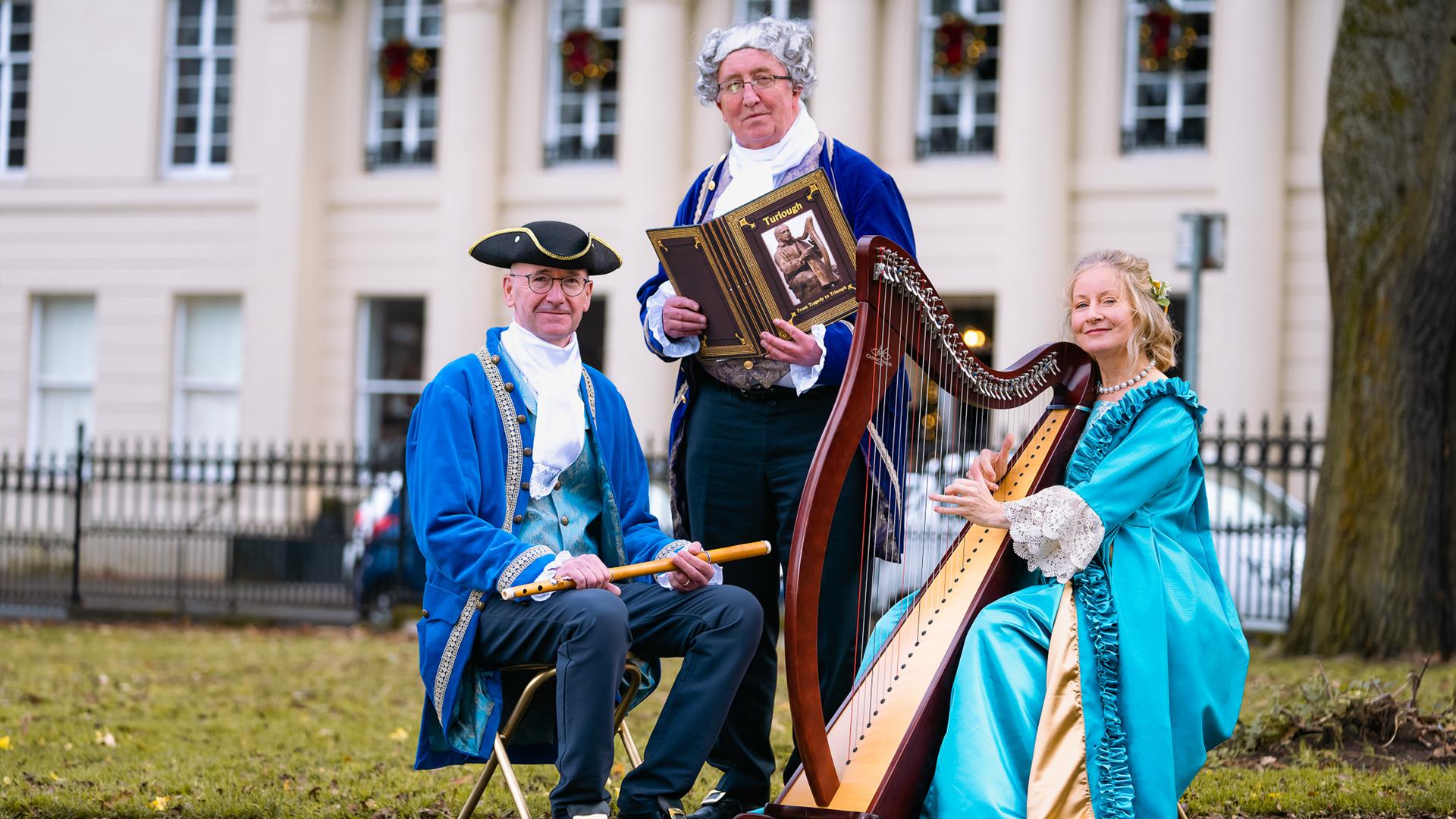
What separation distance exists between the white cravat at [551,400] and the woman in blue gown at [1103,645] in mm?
985

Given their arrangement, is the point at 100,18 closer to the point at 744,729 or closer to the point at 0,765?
the point at 0,765

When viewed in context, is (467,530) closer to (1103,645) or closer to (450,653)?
(450,653)

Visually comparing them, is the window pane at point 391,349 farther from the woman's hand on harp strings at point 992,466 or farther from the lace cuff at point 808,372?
the woman's hand on harp strings at point 992,466

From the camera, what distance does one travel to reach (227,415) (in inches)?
706

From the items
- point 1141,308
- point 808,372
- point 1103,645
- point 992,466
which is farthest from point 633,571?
point 1141,308

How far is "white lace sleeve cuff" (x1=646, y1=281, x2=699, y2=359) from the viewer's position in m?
4.29

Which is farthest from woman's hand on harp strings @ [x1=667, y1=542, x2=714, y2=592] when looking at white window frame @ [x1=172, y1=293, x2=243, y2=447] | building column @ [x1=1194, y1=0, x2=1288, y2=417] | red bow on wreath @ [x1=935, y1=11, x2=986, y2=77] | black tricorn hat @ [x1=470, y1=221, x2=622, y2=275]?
white window frame @ [x1=172, y1=293, x2=243, y2=447]

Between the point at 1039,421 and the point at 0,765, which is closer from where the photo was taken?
the point at 1039,421

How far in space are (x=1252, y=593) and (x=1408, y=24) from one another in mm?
4394

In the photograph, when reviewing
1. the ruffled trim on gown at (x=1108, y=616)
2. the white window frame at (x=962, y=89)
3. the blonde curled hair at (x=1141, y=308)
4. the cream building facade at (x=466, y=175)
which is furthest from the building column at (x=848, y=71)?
the ruffled trim on gown at (x=1108, y=616)

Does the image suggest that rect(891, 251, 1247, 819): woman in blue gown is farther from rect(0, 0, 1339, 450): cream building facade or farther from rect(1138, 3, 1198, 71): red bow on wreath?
rect(1138, 3, 1198, 71): red bow on wreath

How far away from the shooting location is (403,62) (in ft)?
57.6

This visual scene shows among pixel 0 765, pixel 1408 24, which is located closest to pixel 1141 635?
pixel 0 765

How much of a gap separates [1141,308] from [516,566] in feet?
5.64
